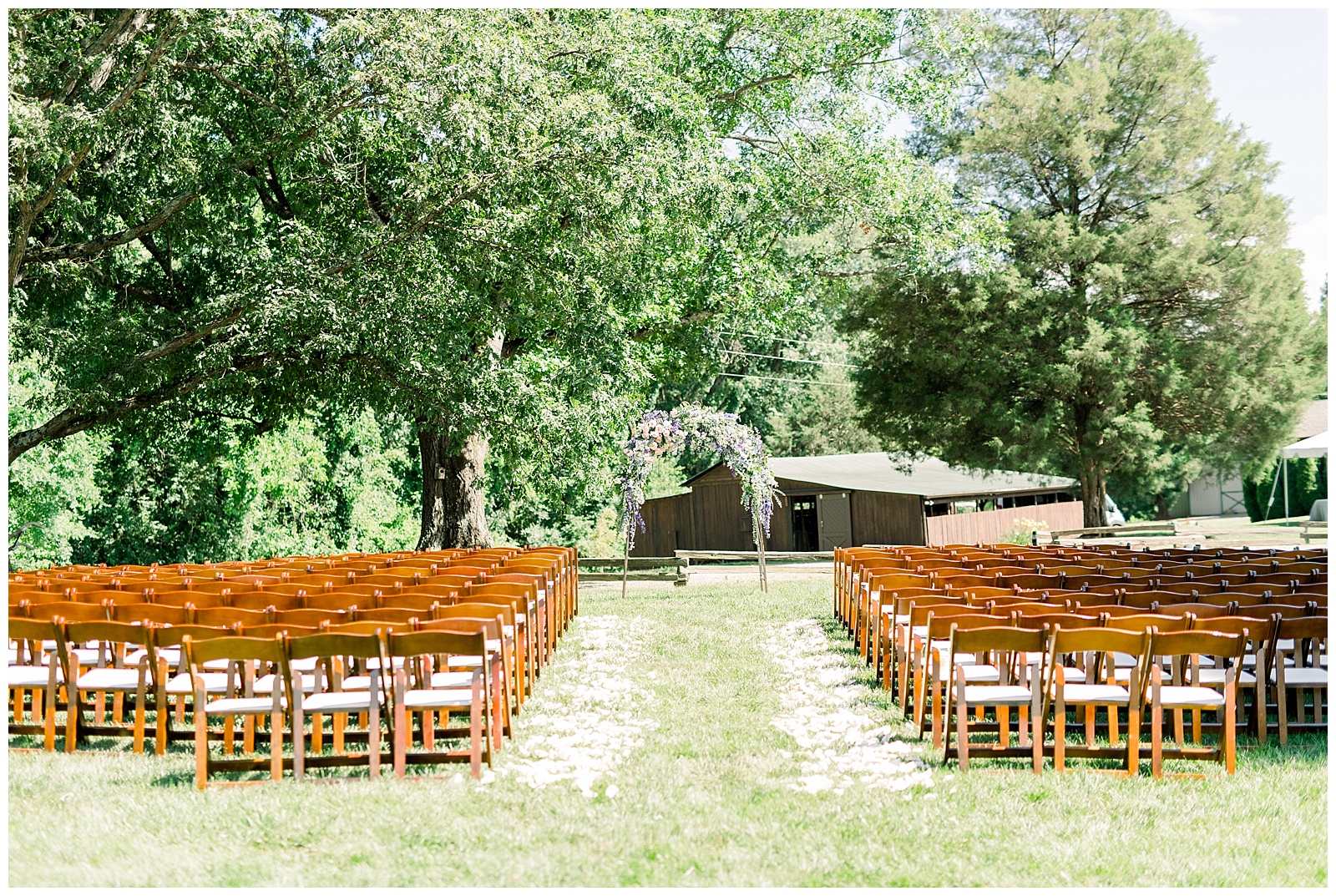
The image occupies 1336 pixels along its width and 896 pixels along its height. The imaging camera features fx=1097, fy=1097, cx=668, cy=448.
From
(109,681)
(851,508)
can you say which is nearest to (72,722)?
(109,681)

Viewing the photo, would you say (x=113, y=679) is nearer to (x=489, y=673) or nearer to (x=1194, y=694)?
(x=489, y=673)

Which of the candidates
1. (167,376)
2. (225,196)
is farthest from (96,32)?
(167,376)

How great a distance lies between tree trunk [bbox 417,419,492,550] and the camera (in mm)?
20266

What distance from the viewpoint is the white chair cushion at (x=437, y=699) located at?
20.9ft

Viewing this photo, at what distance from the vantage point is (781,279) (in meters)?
22.5

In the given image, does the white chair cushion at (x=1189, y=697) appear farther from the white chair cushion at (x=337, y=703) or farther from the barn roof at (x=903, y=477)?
the barn roof at (x=903, y=477)

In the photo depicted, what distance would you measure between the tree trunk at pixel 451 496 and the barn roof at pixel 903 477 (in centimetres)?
1520

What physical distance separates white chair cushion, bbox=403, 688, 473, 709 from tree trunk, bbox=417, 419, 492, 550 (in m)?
13.6

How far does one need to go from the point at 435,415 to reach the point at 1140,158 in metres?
21.8

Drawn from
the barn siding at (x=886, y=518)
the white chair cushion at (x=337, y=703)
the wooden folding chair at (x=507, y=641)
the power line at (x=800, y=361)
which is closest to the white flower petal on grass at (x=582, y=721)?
the wooden folding chair at (x=507, y=641)

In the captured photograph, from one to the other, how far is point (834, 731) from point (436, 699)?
9.08 ft

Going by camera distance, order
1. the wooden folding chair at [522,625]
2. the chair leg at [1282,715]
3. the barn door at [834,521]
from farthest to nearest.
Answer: the barn door at [834,521] < the wooden folding chair at [522,625] < the chair leg at [1282,715]

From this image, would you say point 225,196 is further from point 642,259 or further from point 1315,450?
point 1315,450

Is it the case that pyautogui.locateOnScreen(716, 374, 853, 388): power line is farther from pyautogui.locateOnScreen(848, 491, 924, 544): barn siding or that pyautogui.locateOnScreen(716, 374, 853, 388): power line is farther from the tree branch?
the tree branch
